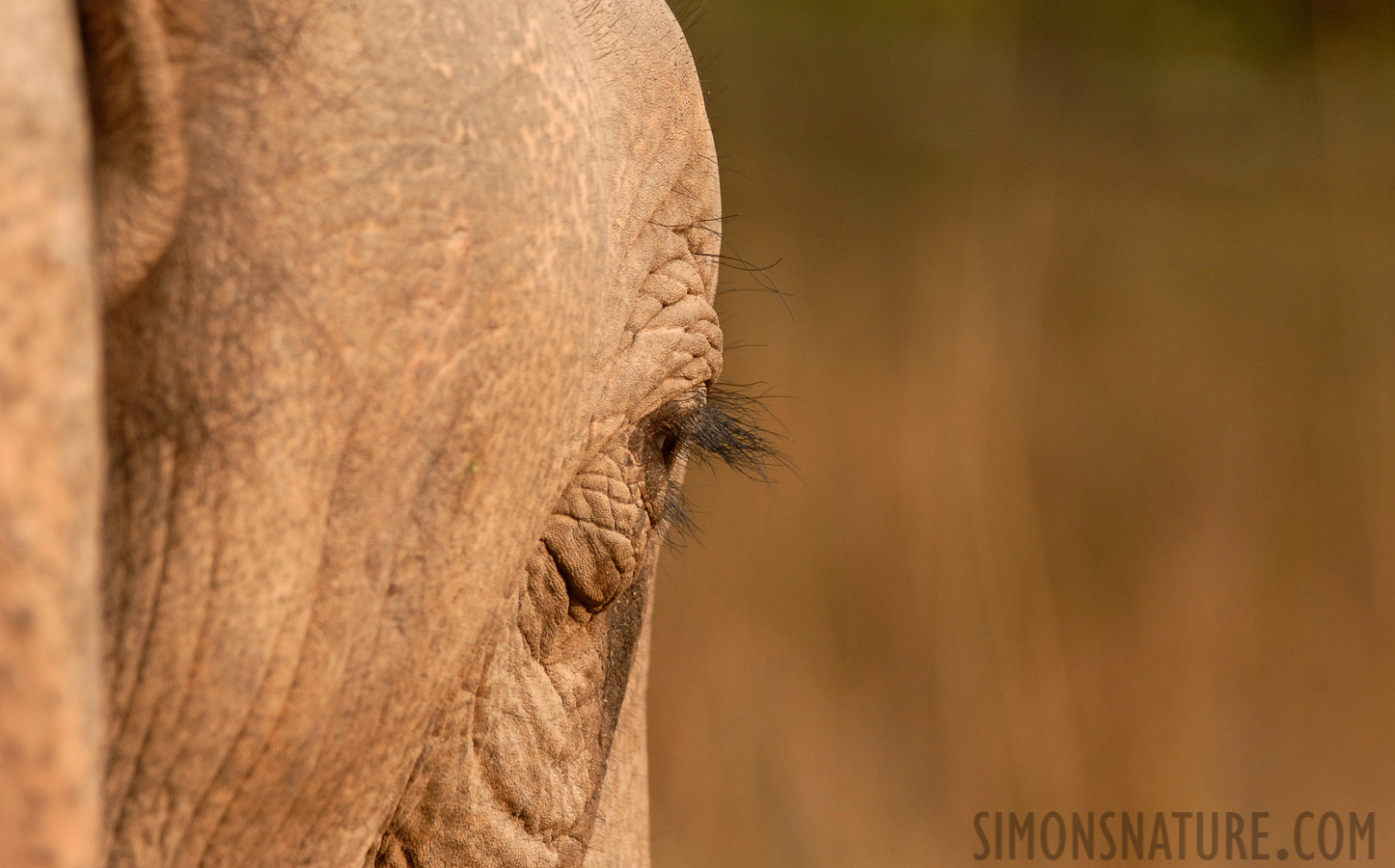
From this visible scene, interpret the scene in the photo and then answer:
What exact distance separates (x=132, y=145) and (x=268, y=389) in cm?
9

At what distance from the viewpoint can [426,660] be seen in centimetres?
45

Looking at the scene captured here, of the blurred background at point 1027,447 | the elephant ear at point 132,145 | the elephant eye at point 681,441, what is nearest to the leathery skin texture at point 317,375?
the elephant ear at point 132,145

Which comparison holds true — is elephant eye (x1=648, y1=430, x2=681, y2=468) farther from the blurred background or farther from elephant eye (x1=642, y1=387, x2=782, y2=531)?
the blurred background

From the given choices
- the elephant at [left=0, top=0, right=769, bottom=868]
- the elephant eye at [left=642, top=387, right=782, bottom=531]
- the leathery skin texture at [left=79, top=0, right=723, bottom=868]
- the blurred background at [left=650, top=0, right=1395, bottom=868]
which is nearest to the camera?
the elephant at [left=0, top=0, right=769, bottom=868]

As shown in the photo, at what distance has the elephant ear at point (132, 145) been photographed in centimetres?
34

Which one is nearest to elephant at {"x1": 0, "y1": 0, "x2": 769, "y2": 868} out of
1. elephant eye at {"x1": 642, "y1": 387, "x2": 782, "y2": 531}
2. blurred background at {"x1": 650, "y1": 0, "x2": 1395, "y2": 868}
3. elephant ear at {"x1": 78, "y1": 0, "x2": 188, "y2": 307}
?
elephant ear at {"x1": 78, "y1": 0, "x2": 188, "y2": 307}

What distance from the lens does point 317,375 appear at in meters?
0.39

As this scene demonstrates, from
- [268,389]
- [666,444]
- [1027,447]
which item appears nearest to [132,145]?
[268,389]

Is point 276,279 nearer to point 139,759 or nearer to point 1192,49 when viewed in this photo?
point 139,759

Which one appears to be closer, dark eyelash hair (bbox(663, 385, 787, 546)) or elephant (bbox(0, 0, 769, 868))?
elephant (bbox(0, 0, 769, 868))

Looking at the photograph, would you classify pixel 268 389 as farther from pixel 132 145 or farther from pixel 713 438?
pixel 713 438

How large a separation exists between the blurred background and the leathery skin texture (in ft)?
6.23

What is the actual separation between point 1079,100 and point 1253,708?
137 cm

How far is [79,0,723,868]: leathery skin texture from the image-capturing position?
37 centimetres
